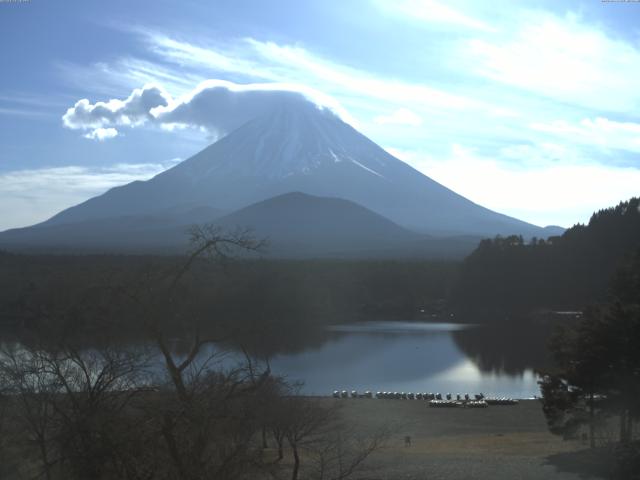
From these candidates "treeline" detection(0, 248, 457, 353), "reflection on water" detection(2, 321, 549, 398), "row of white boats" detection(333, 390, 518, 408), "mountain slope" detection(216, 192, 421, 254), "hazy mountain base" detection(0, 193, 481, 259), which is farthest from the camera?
"mountain slope" detection(216, 192, 421, 254)

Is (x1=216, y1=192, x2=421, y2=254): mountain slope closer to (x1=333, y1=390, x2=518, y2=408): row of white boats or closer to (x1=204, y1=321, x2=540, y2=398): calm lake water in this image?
(x1=204, y1=321, x2=540, y2=398): calm lake water

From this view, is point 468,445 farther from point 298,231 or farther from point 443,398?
point 298,231

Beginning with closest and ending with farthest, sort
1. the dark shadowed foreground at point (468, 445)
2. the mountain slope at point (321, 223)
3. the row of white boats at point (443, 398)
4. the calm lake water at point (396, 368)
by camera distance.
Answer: the dark shadowed foreground at point (468, 445)
the row of white boats at point (443, 398)
the calm lake water at point (396, 368)
the mountain slope at point (321, 223)

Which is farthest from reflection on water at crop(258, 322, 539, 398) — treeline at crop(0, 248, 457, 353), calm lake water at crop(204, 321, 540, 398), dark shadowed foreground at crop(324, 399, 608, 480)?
dark shadowed foreground at crop(324, 399, 608, 480)

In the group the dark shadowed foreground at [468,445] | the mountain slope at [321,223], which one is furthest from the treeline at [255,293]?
the mountain slope at [321,223]

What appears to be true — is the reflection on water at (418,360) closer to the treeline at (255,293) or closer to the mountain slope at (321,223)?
the treeline at (255,293)

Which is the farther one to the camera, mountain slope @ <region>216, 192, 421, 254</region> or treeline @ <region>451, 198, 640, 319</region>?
mountain slope @ <region>216, 192, 421, 254</region>

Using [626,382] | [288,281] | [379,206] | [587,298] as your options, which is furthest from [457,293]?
[379,206]
